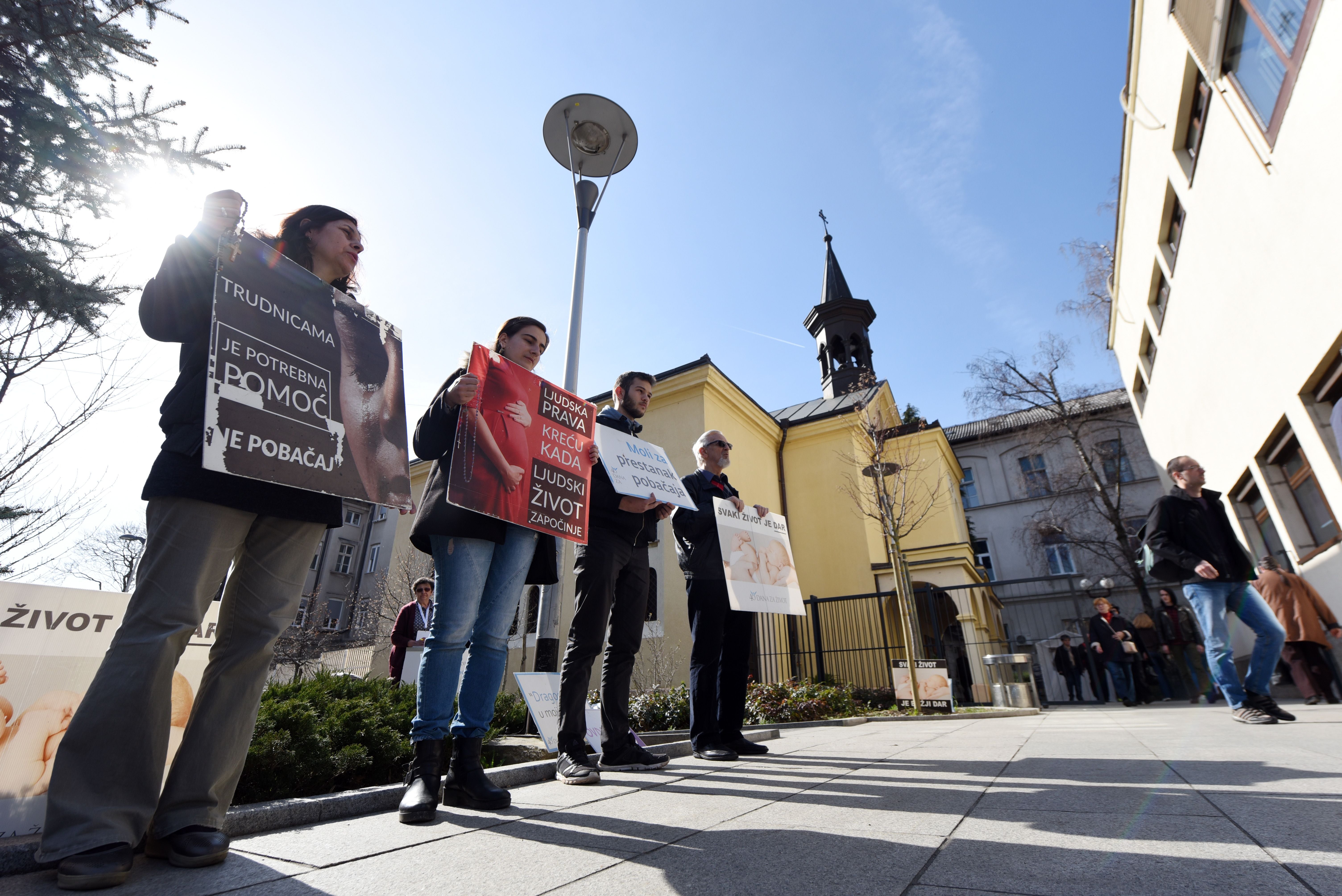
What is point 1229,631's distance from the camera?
5.03m

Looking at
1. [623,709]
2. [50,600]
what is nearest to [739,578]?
[623,709]

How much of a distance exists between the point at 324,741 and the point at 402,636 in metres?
6.01

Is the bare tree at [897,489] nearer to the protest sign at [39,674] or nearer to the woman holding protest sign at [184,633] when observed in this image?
the woman holding protest sign at [184,633]

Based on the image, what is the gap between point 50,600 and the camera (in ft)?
7.20

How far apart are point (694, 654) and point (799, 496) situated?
14.7 meters

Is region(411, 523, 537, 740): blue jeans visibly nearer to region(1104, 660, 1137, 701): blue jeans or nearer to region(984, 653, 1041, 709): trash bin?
region(984, 653, 1041, 709): trash bin

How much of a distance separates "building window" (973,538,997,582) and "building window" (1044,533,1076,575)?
253 cm

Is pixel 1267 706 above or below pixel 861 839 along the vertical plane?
above

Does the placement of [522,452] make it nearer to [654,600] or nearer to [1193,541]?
[1193,541]

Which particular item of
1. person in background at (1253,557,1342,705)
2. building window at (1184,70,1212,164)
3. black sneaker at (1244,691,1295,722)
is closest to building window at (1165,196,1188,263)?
building window at (1184,70,1212,164)

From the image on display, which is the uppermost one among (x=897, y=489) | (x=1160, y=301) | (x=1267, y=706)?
(x=1160, y=301)

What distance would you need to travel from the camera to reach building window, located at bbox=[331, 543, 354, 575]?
129 ft

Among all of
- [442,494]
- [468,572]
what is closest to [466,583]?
[468,572]

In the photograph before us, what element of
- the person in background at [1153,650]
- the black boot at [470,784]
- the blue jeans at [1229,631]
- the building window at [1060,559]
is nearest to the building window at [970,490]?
the building window at [1060,559]
